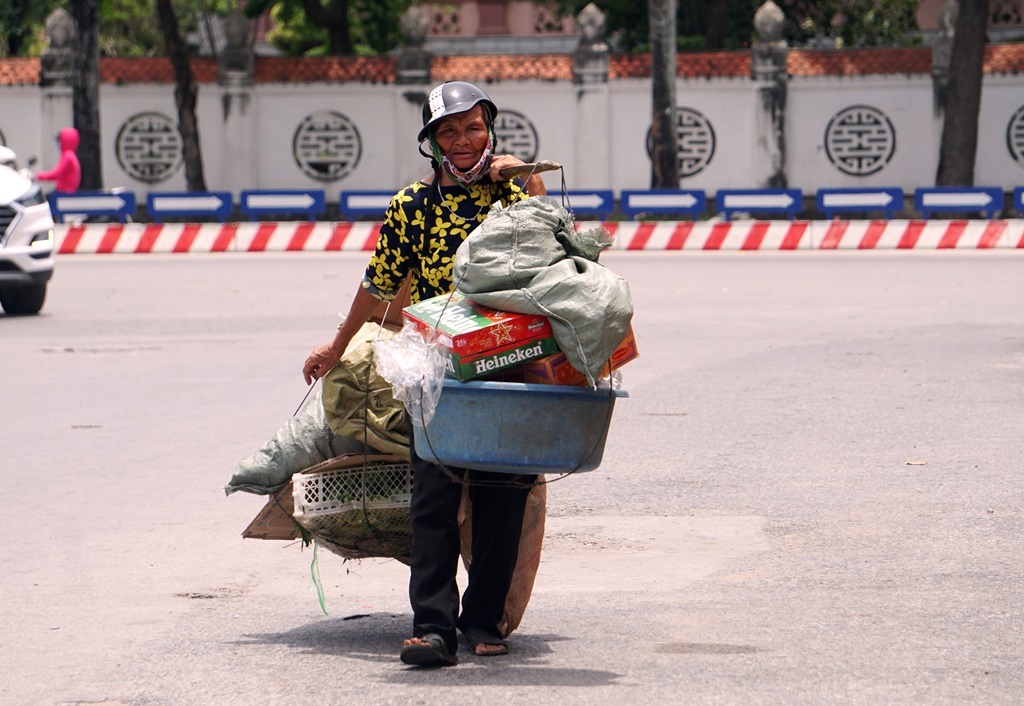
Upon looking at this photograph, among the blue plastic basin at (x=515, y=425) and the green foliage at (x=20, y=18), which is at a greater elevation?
the green foliage at (x=20, y=18)

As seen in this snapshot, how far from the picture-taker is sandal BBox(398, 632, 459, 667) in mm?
5113

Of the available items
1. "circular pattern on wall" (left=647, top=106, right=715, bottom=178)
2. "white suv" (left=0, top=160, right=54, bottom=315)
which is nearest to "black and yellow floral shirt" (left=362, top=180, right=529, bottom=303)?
"white suv" (left=0, top=160, right=54, bottom=315)

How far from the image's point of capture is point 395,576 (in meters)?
6.80

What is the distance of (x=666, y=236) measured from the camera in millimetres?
25406

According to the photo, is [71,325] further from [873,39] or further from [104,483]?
[873,39]

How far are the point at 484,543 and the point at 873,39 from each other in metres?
35.3

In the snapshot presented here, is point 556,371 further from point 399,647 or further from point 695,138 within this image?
point 695,138

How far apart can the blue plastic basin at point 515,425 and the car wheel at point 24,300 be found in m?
13.1

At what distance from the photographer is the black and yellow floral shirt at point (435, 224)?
217 inches

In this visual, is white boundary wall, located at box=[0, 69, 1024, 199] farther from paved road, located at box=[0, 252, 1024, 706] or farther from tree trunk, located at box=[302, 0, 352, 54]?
paved road, located at box=[0, 252, 1024, 706]

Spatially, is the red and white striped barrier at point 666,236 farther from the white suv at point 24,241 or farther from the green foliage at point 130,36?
the green foliage at point 130,36

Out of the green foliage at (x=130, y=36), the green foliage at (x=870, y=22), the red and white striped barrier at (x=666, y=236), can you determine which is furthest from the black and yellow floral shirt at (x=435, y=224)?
the green foliage at (x=130, y=36)

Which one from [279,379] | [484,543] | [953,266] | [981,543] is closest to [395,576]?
[484,543]

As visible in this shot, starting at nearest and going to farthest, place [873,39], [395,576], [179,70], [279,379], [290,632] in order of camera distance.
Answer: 1. [290,632]
2. [395,576]
3. [279,379]
4. [179,70]
5. [873,39]
